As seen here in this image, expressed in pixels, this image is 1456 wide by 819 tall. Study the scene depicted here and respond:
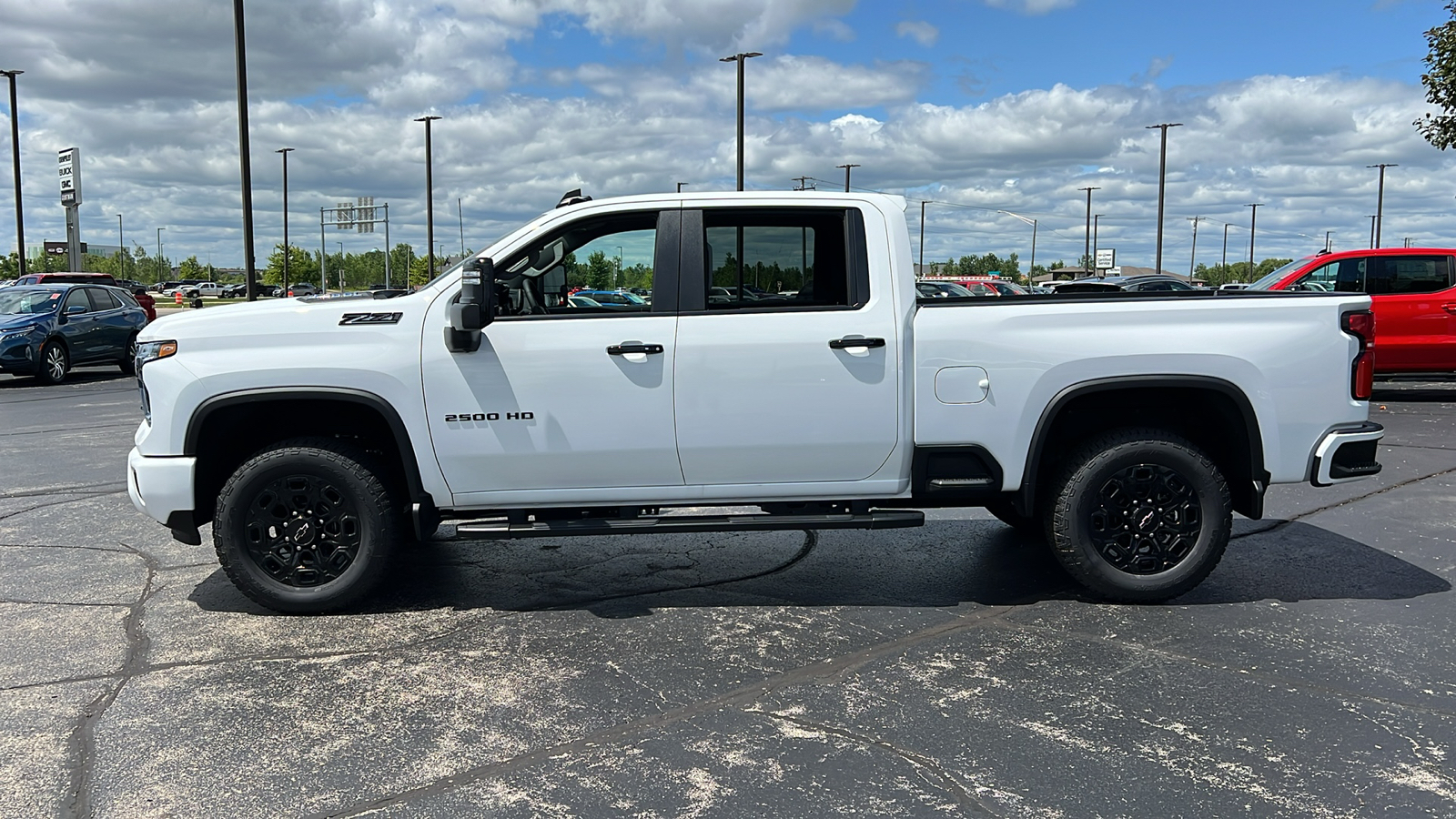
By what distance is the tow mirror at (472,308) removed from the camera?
4.86 m

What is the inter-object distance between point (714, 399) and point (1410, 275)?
39.6ft

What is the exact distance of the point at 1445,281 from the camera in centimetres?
1356

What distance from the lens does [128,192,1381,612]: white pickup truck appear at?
199 inches

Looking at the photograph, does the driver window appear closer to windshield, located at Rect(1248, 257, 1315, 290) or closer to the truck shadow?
the truck shadow

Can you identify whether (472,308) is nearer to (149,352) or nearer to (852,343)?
(149,352)

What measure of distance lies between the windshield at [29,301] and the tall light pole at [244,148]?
13.5 feet

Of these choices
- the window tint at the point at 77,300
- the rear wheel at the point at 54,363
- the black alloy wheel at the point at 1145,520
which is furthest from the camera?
the window tint at the point at 77,300

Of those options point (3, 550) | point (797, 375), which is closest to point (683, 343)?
point (797, 375)

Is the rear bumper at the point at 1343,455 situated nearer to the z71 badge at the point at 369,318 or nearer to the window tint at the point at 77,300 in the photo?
the z71 badge at the point at 369,318

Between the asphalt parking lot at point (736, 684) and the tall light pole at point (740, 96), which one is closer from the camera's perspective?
the asphalt parking lot at point (736, 684)

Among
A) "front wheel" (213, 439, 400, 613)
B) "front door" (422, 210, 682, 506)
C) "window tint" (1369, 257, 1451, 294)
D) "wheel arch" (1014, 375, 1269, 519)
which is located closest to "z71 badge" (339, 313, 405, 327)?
"front door" (422, 210, 682, 506)

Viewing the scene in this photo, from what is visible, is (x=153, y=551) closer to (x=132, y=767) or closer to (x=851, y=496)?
(x=132, y=767)

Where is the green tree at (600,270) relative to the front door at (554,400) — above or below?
above

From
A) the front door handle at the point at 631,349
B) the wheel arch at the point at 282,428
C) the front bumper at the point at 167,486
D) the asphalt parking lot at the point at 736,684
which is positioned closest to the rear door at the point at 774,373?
the front door handle at the point at 631,349
